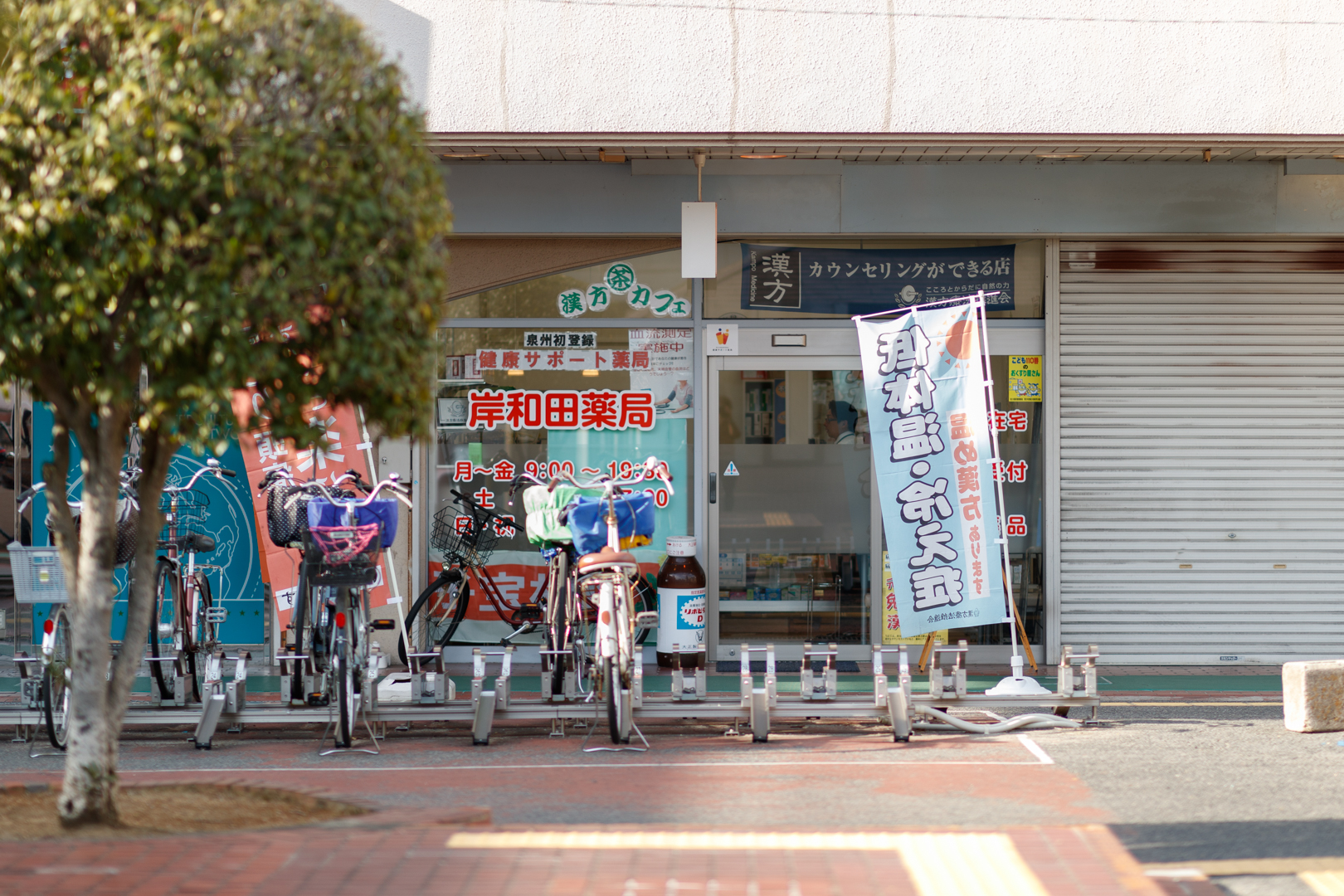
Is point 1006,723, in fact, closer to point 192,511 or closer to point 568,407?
point 568,407

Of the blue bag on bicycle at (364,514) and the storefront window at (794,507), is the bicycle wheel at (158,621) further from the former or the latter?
the storefront window at (794,507)

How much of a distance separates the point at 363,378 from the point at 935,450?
4716mm

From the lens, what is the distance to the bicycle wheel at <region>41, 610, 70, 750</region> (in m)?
6.89

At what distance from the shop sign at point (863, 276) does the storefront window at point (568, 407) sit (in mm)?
780

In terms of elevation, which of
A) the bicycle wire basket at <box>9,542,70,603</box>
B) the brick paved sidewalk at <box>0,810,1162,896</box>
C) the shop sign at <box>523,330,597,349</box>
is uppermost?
the shop sign at <box>523,330,597,349</box>

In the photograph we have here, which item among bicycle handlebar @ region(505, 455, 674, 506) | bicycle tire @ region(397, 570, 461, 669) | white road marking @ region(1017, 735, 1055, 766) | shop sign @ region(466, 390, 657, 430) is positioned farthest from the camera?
shop sign @ region(466, 390, 657, 430)

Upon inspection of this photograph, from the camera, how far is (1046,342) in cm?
991

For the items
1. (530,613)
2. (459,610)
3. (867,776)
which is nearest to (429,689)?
(530,613)

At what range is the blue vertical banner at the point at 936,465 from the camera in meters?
8.12

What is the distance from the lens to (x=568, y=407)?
10.0m

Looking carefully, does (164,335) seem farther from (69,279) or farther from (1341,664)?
(1341,664)

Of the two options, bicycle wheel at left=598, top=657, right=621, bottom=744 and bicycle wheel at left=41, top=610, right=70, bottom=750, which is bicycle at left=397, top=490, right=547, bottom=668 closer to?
bicycle wheel at left=598, top=657, right=621, bottom=744

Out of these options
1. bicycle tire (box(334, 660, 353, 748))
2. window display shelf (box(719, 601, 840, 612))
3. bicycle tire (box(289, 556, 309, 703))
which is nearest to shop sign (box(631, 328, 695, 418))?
window display shelf (box(719, 601, 840, 612))

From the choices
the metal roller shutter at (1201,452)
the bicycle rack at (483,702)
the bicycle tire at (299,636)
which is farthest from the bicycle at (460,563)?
the metal roller shutter at (1201,452)
